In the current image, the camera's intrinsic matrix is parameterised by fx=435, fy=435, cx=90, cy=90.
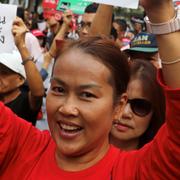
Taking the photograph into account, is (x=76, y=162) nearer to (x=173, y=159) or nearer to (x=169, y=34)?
(x=173, y=159)

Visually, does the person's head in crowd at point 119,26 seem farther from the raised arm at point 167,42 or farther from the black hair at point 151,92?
the raised arm at point 167,42

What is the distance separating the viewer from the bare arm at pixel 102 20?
2.75m

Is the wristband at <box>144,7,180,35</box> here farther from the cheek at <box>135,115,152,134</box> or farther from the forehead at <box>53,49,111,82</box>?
the cheek at <box>135,115,152,134</box>

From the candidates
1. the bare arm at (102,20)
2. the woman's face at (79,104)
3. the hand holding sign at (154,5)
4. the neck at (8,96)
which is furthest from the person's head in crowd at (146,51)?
the hand holding sign at (154,5)

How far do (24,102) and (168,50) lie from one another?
2029mm

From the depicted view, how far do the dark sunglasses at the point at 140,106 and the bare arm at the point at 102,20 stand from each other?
26.2 inches

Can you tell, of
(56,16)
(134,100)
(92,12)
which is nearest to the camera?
(134,100)

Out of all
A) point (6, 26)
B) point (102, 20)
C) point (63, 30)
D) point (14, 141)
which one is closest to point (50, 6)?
point (63, 30)

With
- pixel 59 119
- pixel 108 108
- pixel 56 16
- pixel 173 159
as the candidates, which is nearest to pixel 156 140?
pixel 173 159

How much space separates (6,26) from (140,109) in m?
0.86

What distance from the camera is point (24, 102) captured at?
309 cm

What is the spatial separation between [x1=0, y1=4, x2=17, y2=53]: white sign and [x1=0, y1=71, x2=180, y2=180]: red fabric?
79 cm

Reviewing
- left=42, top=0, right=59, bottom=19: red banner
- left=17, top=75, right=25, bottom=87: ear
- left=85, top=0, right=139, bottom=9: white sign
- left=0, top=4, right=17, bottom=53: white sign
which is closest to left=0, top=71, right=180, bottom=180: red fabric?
left=85, top=0, right=139, bottom=9: white sign

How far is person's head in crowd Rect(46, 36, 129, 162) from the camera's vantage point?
1.41 m
